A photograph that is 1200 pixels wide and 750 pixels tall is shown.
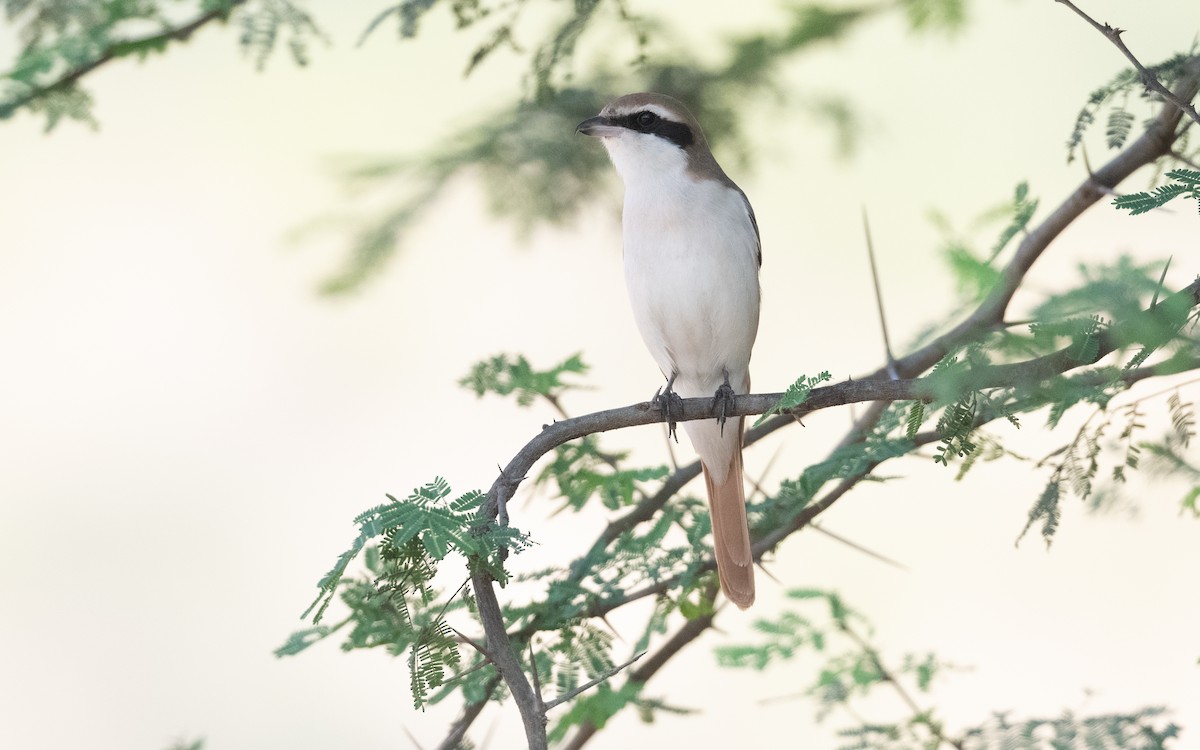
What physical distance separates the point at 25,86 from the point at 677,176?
148 cm

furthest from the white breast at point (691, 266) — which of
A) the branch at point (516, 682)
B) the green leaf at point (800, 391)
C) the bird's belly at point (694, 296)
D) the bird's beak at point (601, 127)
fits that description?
the branch at point (516, 682)

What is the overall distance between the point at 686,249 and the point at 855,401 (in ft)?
4.06

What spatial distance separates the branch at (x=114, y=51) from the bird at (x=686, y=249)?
0.87 meters

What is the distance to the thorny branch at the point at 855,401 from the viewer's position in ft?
5.29

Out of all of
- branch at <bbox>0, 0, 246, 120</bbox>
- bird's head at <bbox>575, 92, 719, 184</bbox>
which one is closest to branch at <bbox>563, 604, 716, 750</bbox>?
bird's head at <bbox>575, 92, 719, 184</bbox>

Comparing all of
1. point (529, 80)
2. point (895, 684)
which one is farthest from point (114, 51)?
point (895, 684)

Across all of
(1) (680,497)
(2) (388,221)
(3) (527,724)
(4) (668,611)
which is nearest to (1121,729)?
(4) (668,611)

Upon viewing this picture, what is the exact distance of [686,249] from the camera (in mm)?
2941

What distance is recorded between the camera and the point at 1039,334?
5.00ft

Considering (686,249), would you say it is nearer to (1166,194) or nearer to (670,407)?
(670,407)

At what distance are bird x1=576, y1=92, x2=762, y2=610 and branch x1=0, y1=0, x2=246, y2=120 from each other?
0.87 m

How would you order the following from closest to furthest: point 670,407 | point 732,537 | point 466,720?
point 670,407
point 466,720
point 732,537

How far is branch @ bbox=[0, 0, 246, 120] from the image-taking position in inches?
109

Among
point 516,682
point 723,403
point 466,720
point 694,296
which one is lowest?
point 516,682
